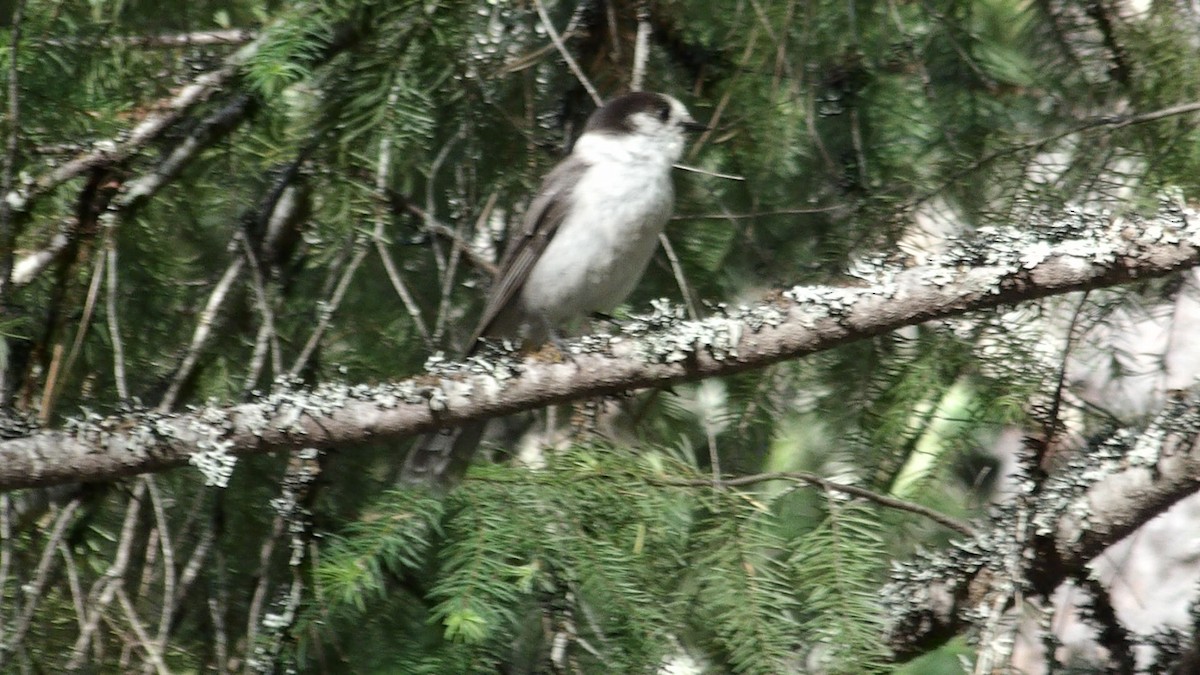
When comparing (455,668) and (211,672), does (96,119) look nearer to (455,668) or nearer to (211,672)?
(211,672)

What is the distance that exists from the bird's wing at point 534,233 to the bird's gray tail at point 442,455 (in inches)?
17.3

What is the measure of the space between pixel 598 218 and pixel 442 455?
91cm

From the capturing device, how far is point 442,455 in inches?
114

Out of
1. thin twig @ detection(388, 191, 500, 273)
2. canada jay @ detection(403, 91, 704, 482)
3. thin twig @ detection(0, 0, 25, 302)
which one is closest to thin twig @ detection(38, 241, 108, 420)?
thin twig @ detection(0, 0, 25, 302)

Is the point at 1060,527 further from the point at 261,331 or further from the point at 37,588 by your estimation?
the point at 37,588

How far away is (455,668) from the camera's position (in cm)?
214

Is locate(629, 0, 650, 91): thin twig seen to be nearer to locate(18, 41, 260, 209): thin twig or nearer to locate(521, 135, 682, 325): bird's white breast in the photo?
locate(521, 135, 682, 325): bird's white breast

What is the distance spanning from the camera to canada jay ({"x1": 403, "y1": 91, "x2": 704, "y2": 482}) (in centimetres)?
329

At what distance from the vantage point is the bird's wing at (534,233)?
334 centimetres

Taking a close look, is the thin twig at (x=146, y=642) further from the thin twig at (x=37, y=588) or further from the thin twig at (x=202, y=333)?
the thin twig at (x=202, y=333)

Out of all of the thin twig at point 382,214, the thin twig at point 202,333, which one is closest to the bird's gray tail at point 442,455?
the thin twig at point 382,214

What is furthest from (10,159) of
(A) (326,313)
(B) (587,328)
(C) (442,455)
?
(B) (587,328)

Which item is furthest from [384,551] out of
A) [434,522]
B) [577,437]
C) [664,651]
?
[577,437]

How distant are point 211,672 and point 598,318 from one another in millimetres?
1492
